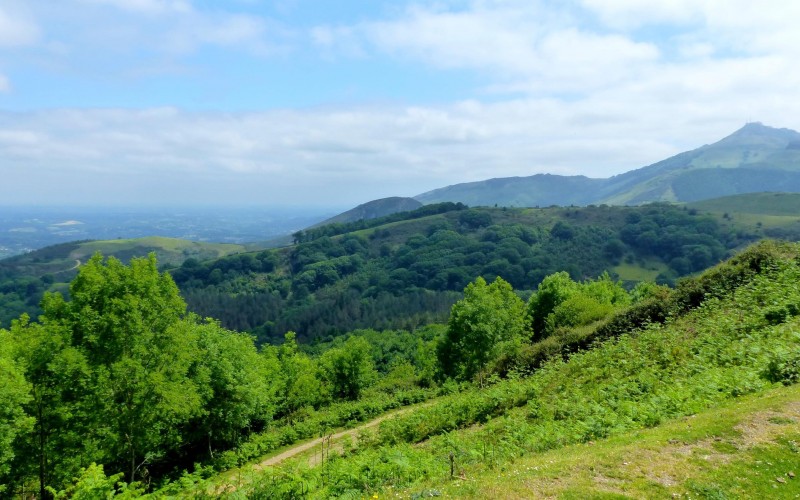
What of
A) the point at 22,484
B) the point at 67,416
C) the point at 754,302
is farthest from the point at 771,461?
the point at 22,484

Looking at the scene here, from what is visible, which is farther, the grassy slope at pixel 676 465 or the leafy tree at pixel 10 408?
the leafy tree at pixel 10 408

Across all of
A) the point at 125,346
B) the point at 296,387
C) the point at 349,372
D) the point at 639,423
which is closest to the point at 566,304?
the point at 349,372

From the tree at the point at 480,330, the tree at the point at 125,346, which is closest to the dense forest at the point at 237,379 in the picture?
the tree at the point at 125,346

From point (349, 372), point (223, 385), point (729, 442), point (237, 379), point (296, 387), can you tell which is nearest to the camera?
point (729, 442)

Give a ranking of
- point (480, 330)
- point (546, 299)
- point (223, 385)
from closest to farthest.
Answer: point (223, 385), point (480, 330), point (546, 299)

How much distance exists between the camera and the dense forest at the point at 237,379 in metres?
14.7

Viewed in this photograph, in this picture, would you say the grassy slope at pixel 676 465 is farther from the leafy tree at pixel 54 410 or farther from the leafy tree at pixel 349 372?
the leafy tree at pixel 349 372

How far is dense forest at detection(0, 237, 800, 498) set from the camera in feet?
48.3

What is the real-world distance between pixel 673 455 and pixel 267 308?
185028mm

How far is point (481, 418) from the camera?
74.8ft

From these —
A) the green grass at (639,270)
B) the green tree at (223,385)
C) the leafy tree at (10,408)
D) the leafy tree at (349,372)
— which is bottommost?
the green grass at (639,270)

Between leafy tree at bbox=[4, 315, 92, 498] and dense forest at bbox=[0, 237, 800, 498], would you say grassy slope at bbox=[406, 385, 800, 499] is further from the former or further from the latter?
leafy tree at bbox=[4, 315, 92, 498]

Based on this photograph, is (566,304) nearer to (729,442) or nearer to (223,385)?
(223,385)

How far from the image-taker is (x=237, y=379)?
31062mm
